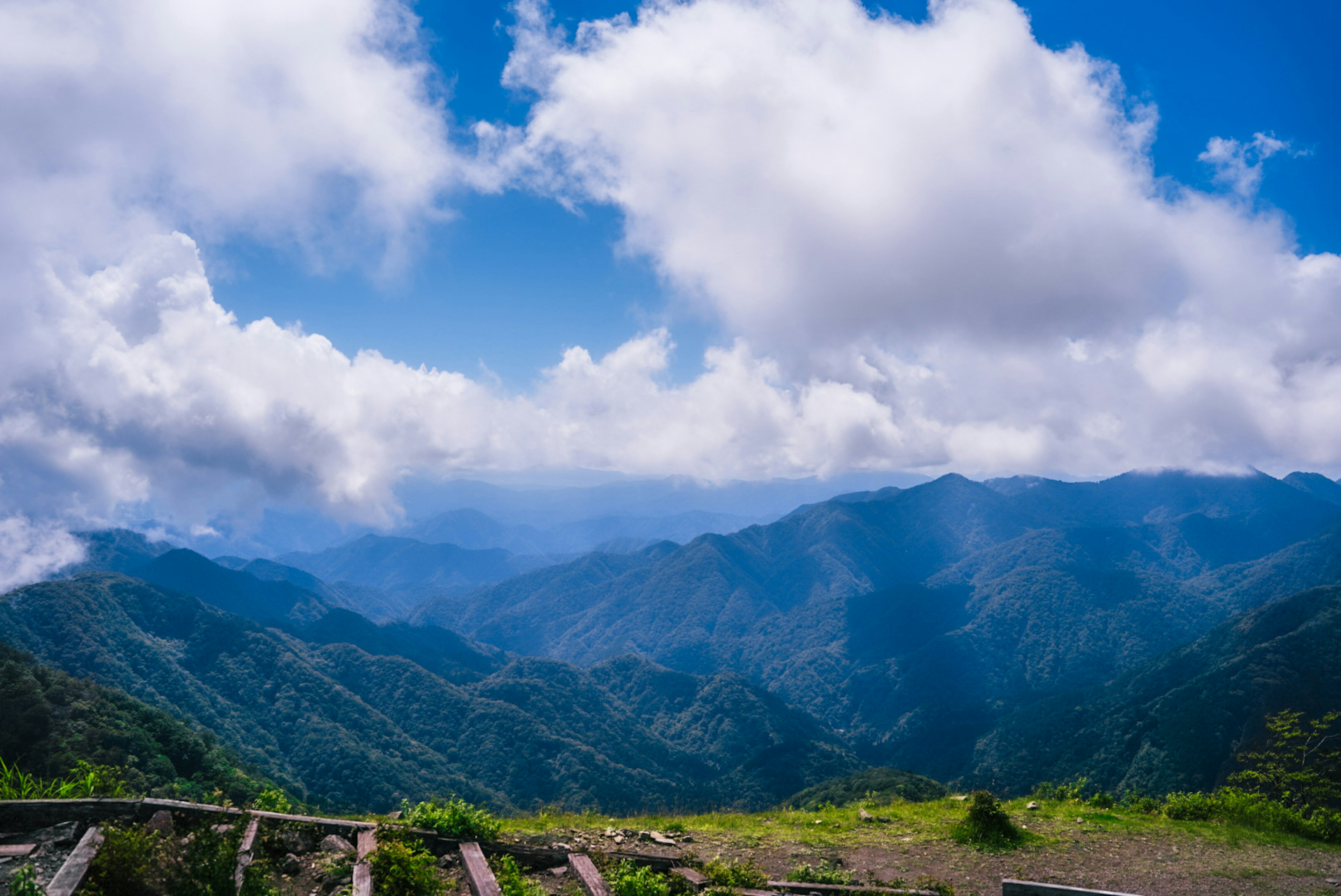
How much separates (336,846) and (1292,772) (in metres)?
24.4

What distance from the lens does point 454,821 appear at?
9.31 m

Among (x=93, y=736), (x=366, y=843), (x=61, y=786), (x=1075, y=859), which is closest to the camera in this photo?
(x=366, y=843)

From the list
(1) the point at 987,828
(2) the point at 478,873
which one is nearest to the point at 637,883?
(2) the point at 478,873

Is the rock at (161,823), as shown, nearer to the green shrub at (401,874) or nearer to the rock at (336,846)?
the rock at (336,846)

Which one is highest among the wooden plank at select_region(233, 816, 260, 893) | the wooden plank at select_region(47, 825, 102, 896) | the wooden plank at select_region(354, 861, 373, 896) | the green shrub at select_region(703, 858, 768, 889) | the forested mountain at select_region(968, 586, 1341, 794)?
the wooden plank at select_region(47, 825, 102, 896)

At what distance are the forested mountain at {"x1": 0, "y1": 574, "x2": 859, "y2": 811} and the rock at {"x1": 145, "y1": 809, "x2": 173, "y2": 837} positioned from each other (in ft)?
314

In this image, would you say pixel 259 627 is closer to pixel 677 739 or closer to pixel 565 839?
pixel 677 739

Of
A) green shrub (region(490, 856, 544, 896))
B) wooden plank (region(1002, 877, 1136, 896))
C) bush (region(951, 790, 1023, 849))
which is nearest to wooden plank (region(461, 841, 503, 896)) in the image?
green shrub (region(490, 856, 544, 896))

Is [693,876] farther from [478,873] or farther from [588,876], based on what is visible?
[478,873]

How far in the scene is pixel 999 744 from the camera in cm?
15388

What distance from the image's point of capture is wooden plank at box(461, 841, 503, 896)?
7289mm

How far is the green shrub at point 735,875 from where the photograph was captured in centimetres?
877

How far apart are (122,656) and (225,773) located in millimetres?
122141

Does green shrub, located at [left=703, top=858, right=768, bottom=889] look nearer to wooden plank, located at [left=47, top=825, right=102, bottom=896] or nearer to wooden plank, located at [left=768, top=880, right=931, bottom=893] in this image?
wooden plank, located at [left=768, top=880, right=931, bottom=893]
